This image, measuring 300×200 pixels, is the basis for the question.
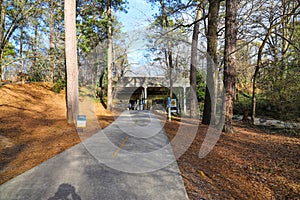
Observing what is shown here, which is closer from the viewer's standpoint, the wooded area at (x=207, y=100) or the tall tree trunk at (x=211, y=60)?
the wooded area at (x=207, y=100)

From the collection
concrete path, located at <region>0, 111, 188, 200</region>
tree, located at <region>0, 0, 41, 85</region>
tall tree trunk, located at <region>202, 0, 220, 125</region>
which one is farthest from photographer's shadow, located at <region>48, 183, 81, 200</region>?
tree, located at <region>0, 0, 41, 85</region>

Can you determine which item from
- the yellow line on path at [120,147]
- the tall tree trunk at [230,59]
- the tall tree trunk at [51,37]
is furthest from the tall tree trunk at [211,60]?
the tall tree trunk at [51,37]

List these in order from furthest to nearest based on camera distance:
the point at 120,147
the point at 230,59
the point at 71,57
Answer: the point at 71,57 < the point at 230,59 < the point at 120,147

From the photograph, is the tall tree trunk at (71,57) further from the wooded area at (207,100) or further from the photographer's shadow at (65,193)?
the photographer's shadow at (65,193)

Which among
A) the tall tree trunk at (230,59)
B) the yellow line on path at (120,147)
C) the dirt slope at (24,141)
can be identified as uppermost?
the tall tree trunk at (230,59)

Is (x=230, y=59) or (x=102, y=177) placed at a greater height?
(x=230, y=59)

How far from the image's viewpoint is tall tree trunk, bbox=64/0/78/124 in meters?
8.45

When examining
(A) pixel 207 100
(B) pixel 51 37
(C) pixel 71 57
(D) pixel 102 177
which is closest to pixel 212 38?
(A) pixel 207 100

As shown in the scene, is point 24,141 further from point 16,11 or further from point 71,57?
point 16,11

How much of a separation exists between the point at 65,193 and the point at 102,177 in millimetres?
690

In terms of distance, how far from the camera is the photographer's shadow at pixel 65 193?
2.73 m

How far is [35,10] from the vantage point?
472 inches

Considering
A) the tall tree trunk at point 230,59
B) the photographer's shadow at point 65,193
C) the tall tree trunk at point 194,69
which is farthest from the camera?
the tall tree trunk at point 194,69

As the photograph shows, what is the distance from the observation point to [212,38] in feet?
30.8
